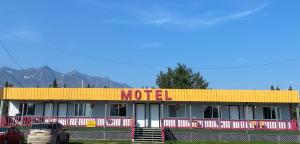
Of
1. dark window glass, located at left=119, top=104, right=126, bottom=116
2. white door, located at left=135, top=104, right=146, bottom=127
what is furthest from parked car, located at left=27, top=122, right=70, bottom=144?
white door, located at left=135, top=104, right=146, bottom=127

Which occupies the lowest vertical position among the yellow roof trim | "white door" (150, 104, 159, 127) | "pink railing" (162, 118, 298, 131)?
"pink railing" (162, 118, 298, 131)

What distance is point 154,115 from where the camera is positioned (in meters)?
39.6

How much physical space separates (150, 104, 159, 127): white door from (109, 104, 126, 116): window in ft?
9.08

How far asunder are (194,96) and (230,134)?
4.78 metres

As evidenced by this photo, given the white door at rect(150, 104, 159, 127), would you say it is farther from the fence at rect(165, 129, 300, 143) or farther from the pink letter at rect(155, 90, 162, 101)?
the fence at rect(165, 129, 300, 143)

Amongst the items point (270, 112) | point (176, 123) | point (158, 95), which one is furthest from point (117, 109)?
point (270, 112)

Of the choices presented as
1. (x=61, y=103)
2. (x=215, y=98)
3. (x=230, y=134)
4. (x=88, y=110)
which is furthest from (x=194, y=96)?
(x=61, y=103)

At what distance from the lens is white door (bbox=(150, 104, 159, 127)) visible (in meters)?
39.5

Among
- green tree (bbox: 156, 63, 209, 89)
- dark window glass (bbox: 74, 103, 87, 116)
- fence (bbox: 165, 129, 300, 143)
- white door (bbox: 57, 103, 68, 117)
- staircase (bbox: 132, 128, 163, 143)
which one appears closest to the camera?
staircase (bbox: 132, 128, 163, 143)

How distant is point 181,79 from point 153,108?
45.3m

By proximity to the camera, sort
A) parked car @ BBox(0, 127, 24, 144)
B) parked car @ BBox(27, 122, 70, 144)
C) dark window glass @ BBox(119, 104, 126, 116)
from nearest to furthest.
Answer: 1. parked car @ BBox(0, 127, 24, 144)
2. parked car @ BBox(27, 122, 70, 144)
3. dark window glass @ BBox(119, 104, 126, 116)

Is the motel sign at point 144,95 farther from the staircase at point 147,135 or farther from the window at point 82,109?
the window at point 82,109

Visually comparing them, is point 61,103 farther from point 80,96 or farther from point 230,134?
point 230,134

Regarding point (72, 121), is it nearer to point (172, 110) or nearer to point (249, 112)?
point (172, 110)
